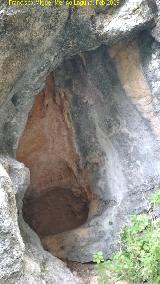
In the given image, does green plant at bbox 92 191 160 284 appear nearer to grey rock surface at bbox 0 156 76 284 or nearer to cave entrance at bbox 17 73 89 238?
grey rock surface at bbox 0 156 76 284

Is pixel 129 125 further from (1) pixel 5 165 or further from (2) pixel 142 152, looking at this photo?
(1) pixel 5 165


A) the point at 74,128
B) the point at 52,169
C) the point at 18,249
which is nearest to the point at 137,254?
the point at 18,249

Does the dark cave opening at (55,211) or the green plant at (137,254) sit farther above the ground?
the green plant at (137,254)

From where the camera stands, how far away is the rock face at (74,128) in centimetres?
288

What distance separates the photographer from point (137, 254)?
3.01m

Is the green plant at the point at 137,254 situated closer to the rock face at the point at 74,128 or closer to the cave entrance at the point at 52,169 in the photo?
the rock face at the point at 74,128

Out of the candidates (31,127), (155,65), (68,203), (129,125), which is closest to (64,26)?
(155,65)

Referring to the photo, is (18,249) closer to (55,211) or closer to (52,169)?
(52,169)

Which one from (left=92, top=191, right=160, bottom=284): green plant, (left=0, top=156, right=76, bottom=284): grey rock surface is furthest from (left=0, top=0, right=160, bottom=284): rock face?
(left=92, top=191, right=160, bottom=284): green plant

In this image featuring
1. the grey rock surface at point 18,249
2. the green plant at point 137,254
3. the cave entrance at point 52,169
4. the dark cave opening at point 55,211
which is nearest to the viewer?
the grey rock surface at point 18,249

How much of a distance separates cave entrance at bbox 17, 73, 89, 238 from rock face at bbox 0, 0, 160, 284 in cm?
1

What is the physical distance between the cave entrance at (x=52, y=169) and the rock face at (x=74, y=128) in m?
0.01

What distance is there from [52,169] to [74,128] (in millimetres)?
623

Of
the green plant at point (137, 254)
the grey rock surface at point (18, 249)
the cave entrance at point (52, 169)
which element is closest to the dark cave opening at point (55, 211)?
the cave entrance at point (52, 169)
